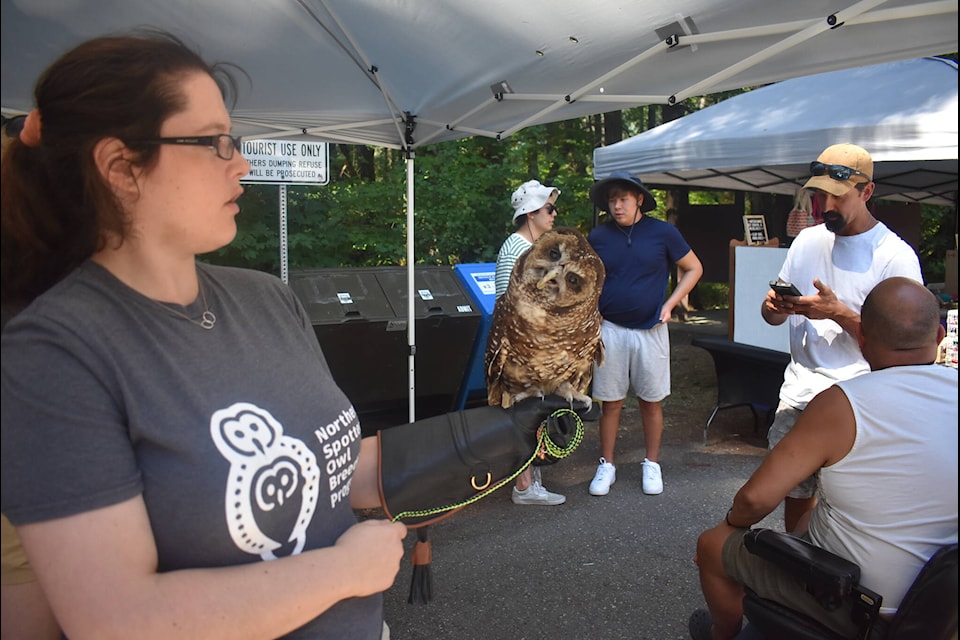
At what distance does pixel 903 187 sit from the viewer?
9.86m

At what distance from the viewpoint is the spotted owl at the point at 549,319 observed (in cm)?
264

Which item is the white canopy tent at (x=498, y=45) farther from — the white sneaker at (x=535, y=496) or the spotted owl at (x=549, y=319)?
the white sneaker at (x=535, y=496)

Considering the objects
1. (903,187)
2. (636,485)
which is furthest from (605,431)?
(903,187)

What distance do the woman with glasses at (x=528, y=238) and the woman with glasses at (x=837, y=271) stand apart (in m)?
1.41

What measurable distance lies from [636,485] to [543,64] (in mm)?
3108

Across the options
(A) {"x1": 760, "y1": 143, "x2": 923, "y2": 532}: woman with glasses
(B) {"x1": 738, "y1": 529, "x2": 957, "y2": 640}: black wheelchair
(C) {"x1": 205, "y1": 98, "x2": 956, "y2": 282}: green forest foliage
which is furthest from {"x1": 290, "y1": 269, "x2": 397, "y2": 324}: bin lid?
(B) {"x1": 738, "y1": 529, "x2": 957, "y2": 640}: black wheelchair

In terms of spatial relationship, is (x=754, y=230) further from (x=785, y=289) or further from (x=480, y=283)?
(x=785, y=289)

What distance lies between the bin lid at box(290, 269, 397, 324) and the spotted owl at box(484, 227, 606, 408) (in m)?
2.54

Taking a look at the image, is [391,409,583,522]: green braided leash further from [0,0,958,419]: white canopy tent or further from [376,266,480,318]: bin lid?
[376,266,480,318]: bin lid

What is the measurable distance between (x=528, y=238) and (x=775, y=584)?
2479 mm

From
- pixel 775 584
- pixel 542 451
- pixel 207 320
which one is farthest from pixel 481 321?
pixel 207 320

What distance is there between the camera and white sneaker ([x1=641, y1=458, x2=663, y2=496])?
4.65 meters

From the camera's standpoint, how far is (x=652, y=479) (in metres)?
4.69

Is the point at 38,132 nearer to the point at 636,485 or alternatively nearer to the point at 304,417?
the point at 304,417
